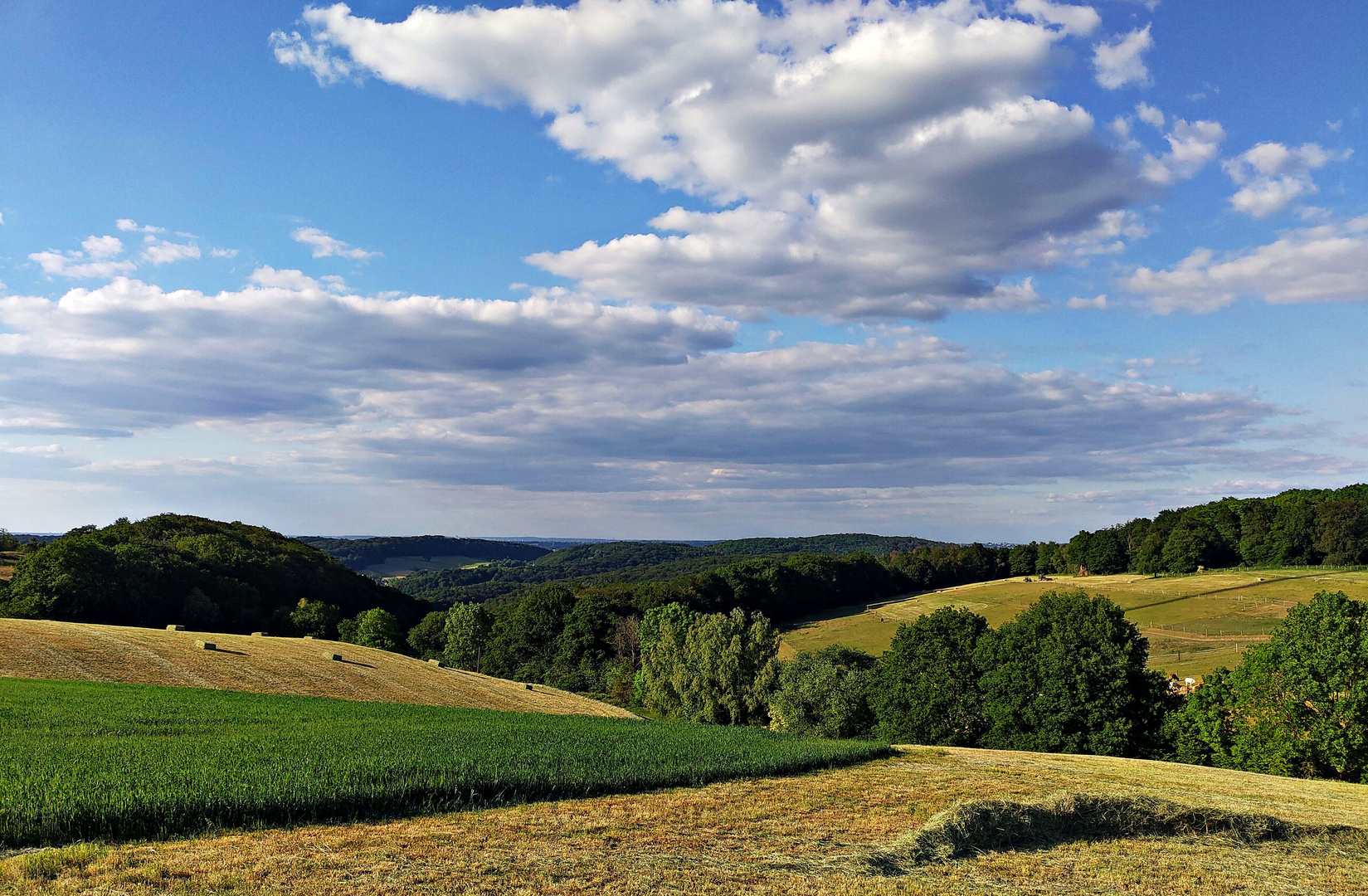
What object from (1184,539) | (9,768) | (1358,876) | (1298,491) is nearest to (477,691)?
(9,768)

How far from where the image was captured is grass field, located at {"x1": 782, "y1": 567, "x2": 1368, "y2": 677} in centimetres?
8538

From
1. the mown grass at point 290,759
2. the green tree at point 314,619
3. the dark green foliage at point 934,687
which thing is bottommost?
the green tree at point 314,619

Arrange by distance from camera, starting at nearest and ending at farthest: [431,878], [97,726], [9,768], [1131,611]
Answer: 1. [431,878]
2. [9,768]
3. [97,726]
4. [1131,611]

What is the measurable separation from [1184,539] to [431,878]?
559 ft

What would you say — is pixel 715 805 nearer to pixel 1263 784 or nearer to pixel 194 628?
pixel 1263 784

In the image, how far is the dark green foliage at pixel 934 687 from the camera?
184ft

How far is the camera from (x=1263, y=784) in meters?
30.2

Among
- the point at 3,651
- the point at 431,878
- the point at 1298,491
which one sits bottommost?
the point at 3,651

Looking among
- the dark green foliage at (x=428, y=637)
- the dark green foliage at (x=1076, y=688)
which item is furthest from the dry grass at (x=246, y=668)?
the dark green foliage at (x=428, y=637)

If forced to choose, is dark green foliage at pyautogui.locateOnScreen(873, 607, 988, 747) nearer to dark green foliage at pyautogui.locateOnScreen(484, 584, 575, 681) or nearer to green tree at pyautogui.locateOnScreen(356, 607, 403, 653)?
dark green foliage at pyautogui.locateOnScreen(484, 584, 575, 681)

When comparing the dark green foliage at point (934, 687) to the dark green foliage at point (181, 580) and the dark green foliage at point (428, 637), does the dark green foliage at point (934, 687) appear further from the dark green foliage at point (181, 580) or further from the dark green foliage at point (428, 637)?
the dark green foliage at point (181, 580)

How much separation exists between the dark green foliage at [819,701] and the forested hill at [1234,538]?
384 feet

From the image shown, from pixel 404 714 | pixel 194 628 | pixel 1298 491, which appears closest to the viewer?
pixel 404 714

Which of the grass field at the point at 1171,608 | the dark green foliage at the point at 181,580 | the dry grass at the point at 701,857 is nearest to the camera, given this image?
the dry grass at the point at 701,857
